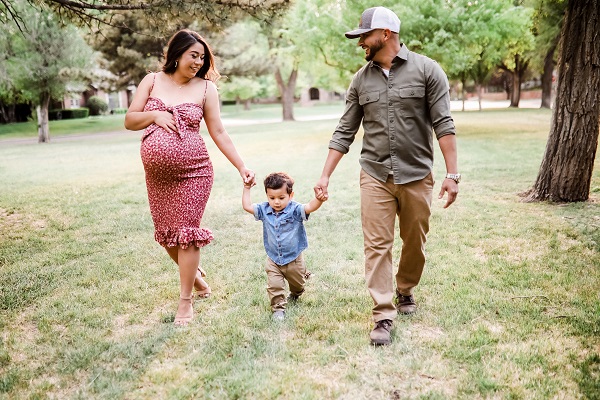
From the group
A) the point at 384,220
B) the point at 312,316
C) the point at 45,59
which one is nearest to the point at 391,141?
the point at 384,220

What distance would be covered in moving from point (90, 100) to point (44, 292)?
161 feet

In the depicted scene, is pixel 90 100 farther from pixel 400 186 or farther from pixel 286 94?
pixel 400 186

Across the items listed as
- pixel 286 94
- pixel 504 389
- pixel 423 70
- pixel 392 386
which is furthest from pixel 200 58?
pixel 286 94

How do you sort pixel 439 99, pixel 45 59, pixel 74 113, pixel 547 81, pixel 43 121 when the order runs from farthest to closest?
pixel 74 113
pixel 547 81
pixel 43 121
pixel 45 59
pixel 439 99

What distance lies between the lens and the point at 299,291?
404cm

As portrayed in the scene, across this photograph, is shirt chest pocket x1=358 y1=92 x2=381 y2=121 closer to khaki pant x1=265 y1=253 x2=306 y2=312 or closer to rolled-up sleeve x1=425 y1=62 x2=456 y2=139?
rolled-up sleeve x1=425 y1=62 x2=456 y2=139

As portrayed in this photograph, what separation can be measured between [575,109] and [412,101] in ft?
15.7

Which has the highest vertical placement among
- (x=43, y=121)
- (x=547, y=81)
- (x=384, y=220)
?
(x=547, y=81)

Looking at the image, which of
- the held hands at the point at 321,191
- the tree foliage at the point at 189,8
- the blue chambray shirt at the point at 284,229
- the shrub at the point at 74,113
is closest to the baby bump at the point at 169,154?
the blue chambray shirt at the point at 284,229

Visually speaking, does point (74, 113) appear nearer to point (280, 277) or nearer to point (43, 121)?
point (43, 121)

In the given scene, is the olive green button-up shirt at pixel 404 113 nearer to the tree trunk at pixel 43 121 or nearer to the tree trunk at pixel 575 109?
the tree trunk at pixel 575 109

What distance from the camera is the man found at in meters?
3.25

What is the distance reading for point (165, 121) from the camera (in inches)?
138

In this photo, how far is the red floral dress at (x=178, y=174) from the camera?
3506 mm
